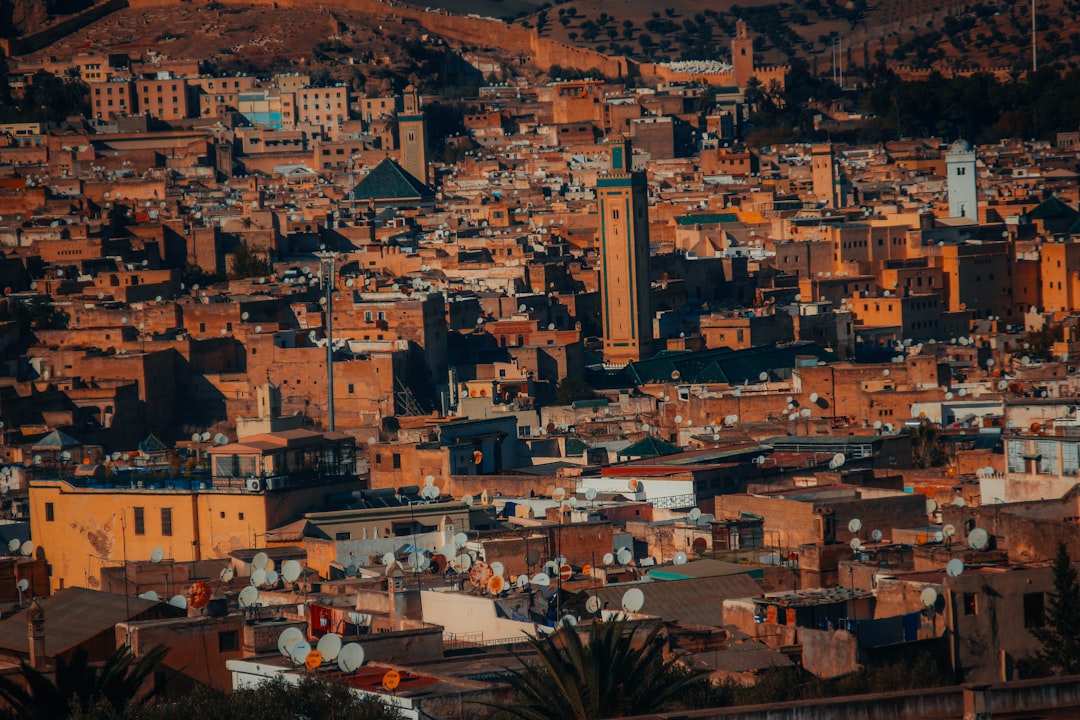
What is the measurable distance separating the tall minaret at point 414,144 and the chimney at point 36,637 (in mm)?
61130

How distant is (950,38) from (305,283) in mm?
60314

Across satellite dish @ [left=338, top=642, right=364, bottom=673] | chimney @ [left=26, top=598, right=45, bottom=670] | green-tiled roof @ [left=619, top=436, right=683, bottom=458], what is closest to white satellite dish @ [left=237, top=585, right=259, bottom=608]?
chimney @ [left=26, top=598, right=45, bottom=670]

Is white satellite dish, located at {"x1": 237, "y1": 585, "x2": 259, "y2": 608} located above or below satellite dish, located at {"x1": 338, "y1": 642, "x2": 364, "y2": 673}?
below

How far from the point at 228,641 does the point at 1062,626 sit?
5339mm

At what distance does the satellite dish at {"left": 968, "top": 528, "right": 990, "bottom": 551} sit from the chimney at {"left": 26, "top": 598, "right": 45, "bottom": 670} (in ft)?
22.3

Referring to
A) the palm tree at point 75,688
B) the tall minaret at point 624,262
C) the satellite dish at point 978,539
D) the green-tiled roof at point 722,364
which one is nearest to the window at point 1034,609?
the satellite dish at point 978,539

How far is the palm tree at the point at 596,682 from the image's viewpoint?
15.1 m

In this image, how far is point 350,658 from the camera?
54.1 ft

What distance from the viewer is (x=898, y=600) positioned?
61.0ft

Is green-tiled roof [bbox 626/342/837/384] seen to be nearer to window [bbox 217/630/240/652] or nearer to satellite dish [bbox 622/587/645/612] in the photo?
satellite dish [bbox 622/587/645/612]

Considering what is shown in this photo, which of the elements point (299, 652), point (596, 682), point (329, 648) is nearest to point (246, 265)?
point (299, 652)

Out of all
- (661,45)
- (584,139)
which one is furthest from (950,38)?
(584,139)

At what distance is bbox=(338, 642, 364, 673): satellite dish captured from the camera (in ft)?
54.0

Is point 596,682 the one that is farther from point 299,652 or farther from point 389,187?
point 389,187
